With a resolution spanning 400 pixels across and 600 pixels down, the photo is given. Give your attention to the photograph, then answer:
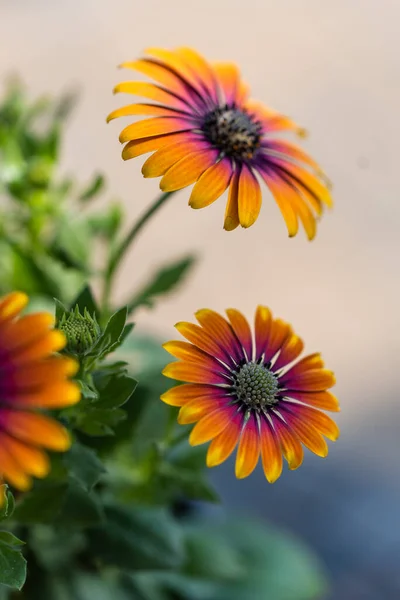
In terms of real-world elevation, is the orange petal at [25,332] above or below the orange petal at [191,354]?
below

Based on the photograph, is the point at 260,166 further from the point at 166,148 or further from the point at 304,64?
the point at 304,64

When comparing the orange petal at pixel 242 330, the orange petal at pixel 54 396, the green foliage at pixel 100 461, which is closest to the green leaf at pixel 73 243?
the green foliage at pixel 100 461

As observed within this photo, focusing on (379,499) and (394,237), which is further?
(394,237)

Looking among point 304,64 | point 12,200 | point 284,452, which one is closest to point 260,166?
point 284,452

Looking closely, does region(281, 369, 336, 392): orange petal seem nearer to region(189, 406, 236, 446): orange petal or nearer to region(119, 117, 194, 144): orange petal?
region(189, 406, 236, 446): orange petal

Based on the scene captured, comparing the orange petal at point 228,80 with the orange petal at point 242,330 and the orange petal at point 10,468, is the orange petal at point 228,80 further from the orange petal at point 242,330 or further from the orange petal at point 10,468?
the orange petal at point 10,468

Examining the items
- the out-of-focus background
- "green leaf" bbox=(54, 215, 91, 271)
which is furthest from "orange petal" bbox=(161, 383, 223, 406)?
the out-of-focus background
